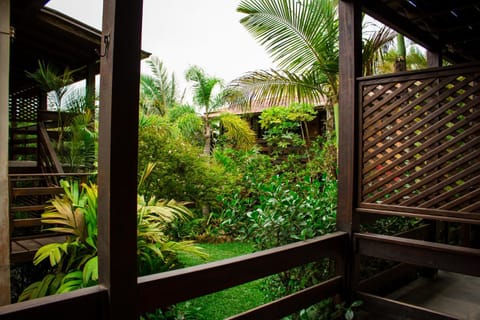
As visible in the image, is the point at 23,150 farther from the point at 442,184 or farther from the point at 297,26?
the point at 442,184

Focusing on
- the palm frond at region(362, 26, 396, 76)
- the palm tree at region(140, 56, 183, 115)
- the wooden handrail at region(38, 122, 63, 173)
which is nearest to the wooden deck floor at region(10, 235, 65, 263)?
the wooden handrail at region(38, 122, 63, 173)

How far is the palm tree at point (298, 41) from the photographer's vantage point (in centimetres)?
462

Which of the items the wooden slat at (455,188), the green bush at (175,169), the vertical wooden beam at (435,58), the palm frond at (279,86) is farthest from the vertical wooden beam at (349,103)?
the green bush at (175,169)

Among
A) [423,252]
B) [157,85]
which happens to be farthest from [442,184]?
[157,85]

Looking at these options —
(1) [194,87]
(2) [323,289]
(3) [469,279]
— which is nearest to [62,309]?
(2) [323,289]

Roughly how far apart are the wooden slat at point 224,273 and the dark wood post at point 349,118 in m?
0.23

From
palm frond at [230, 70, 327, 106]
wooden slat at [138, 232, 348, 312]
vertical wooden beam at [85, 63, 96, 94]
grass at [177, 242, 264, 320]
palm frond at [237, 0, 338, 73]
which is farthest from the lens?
vertical wooden beam at [85, 63, 96, 94]

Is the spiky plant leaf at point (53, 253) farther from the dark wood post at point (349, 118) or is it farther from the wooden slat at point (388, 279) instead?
the wooden slat at point (388, 279)

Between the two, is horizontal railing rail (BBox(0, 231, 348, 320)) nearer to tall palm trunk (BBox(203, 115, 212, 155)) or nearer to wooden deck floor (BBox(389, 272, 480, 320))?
wooden deck floor (BBox(389, 272, 480, 320))

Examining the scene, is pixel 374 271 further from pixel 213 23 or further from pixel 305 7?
pixel 213 23

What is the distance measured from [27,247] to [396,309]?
377cm

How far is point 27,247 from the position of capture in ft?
13.0

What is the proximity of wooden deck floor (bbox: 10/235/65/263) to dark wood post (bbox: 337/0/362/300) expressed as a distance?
3.26m

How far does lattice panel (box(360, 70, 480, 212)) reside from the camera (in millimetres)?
2447
